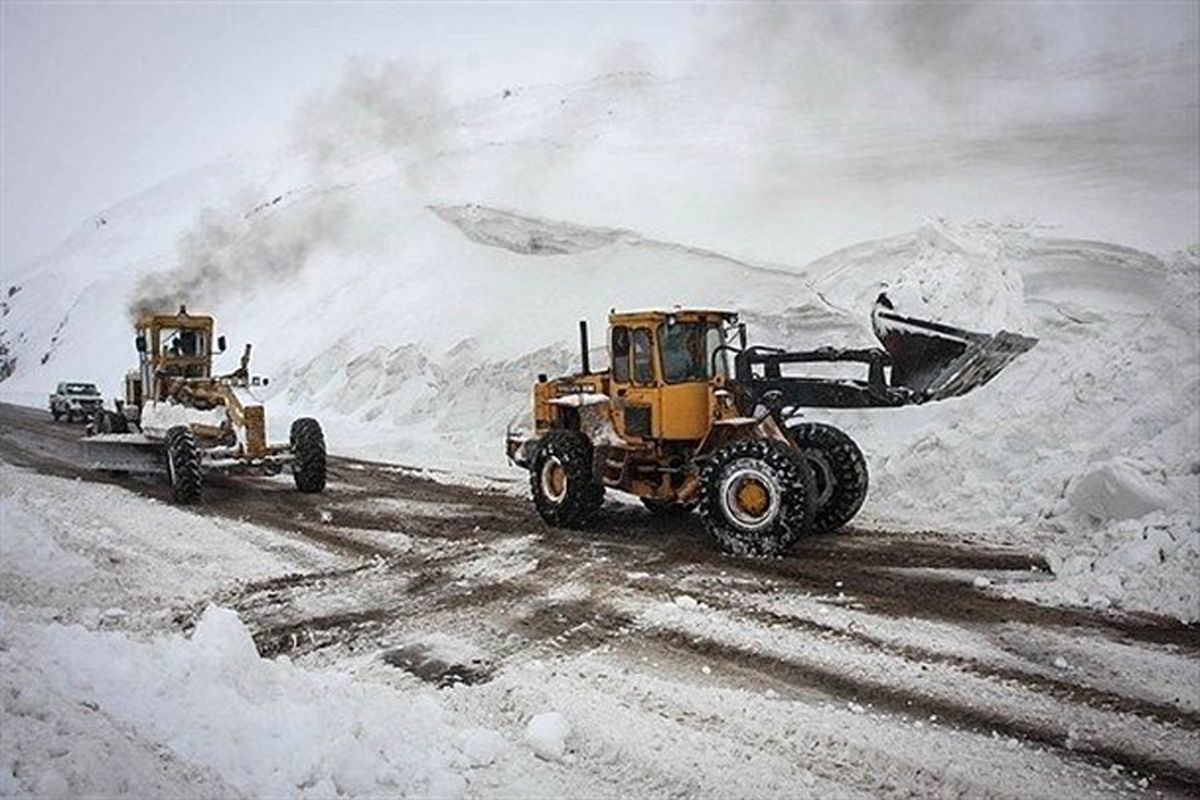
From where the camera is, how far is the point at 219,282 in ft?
82.2

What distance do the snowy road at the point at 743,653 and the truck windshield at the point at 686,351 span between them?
1.60 m

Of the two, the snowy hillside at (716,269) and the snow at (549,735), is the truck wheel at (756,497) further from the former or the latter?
the snow at (549,735)

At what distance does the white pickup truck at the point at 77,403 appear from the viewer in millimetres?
22719

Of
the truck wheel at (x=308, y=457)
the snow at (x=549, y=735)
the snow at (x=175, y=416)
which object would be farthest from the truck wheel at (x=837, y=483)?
the snow at (x=175, y=416)

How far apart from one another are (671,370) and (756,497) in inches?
63.3

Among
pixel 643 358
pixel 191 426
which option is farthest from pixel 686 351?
pixel 191 426

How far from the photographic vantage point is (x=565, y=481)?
9.29m

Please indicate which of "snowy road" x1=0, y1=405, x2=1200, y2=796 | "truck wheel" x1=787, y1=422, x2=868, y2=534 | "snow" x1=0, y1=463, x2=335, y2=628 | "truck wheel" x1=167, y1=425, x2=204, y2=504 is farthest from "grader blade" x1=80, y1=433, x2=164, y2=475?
"truck wheel" x1=787, y1=422, x2=868, y2=534

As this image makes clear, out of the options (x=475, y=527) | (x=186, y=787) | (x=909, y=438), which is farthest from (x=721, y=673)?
(x=909, y=438)

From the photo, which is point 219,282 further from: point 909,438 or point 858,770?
point 858,770

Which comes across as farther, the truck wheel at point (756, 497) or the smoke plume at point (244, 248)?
the smoke plume at point (244, 248)

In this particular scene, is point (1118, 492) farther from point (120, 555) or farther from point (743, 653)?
point (120, 555)

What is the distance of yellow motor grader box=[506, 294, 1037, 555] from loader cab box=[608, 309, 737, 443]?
0.5 inches

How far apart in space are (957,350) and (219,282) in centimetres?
2193
